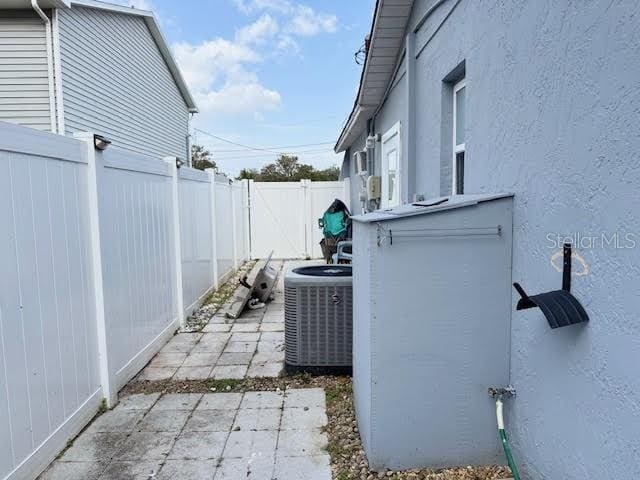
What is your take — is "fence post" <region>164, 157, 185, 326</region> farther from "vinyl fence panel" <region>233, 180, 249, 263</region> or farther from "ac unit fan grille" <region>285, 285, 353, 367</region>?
"vinyl fence panel" <region>233, 180, 249, 263</region>

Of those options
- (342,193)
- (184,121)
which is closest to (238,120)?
(184,121)

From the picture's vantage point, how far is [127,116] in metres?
10.9

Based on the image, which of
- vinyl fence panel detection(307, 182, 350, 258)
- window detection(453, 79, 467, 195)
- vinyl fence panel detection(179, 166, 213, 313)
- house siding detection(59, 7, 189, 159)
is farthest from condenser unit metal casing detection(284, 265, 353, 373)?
vinyl fence panel detection(307, 182, 350, 258)

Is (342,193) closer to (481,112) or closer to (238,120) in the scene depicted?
(481,112)

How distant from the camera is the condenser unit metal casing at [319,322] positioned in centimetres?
425

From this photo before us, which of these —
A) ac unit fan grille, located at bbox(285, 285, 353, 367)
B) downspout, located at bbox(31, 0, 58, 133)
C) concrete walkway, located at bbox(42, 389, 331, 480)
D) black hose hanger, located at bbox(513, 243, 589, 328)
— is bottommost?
concrete walkway, located at bbox(42, 389, 331, 480)

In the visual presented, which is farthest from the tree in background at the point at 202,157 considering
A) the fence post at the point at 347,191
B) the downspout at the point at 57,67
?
the downspout at the point at 57,67

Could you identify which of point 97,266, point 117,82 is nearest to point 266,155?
point 117,82

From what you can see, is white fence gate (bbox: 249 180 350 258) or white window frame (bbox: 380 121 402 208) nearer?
white window frame (bbox: 380 121 402 208)

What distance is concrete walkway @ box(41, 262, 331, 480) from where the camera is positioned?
290cm

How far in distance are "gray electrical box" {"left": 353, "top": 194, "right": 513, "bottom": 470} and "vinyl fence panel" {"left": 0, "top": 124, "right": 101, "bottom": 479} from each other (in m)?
1.99

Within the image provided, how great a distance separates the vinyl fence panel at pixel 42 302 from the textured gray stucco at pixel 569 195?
276cm

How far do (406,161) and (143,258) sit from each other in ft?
9.72

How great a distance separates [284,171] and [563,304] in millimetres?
31170
